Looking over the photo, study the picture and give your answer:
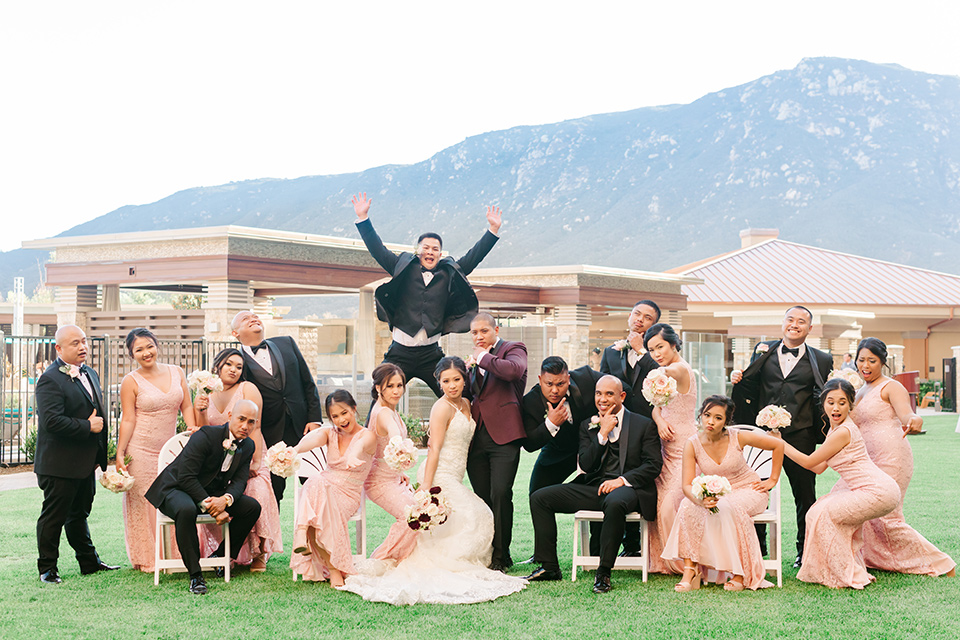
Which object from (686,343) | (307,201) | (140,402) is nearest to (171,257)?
(686,343)

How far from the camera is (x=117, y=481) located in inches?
243

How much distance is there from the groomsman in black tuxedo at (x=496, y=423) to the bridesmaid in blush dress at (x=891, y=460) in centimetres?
232

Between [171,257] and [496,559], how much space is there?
11640 millimetres

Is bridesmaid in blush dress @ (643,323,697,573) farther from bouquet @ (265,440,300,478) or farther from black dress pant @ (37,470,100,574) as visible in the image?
black dress pant @ (37,470,100,574)

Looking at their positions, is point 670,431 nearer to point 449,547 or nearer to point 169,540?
point 449,547

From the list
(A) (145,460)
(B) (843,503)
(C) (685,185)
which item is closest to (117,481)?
(A) (145,460)

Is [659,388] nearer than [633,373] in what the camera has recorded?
Yes

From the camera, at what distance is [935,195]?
12100 centimetres

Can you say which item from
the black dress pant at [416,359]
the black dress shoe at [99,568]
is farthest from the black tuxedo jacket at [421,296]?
the black dress shoe at [99,568]

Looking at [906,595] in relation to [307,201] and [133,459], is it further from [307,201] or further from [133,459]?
[307,201]

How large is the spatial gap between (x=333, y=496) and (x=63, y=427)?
176 cm

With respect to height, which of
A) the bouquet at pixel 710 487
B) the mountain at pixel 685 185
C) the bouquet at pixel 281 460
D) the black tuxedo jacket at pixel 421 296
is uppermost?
the mountain at pixel 685 185

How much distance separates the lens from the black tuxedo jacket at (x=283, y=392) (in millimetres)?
6910

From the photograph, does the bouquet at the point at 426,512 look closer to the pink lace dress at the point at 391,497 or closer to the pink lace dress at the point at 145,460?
the pink lace dress at the point at 391,497
